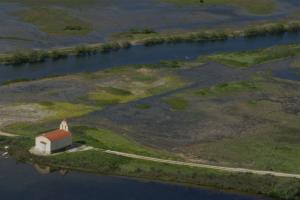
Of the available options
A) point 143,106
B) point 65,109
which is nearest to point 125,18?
point 143,106

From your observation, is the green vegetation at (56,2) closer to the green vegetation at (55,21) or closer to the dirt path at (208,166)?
the green vegetation at (55,21)

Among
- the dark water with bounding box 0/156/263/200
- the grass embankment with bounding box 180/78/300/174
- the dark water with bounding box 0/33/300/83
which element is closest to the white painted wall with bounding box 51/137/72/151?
the dark water with bounding box 0/156/263/200

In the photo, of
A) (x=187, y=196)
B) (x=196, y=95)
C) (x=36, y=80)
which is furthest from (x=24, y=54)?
(x=187, y=196)

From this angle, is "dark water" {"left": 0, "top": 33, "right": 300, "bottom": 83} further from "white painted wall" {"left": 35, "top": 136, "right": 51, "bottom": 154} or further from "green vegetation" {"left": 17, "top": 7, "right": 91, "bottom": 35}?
"white painted wall" {"left": 35, "top": 136, "right": 51, "bottom": 154}

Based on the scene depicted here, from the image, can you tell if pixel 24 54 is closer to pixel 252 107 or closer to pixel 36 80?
pixel 36 80

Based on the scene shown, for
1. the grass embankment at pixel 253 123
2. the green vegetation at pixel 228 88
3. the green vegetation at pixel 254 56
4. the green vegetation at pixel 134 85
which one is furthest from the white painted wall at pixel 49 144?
the green vegetation at pixel 254 56
